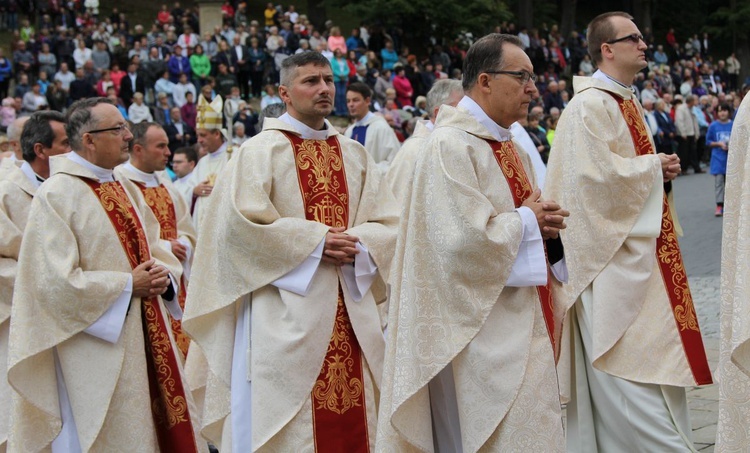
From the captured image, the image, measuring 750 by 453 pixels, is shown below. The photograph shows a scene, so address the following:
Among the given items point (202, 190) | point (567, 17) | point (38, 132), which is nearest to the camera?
point (38, 132)

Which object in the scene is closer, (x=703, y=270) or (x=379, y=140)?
(x=379, y=140)

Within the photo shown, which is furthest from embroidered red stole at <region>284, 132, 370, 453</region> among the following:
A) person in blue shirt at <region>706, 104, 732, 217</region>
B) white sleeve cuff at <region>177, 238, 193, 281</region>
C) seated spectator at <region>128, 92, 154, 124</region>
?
seated spectator at <region>128, 92, 154, 124</region>

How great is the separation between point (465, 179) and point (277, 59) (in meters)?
21.3

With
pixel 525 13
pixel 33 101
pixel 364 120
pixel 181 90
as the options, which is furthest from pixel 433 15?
pixel 364 120

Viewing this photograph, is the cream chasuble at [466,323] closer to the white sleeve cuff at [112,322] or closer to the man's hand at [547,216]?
the man's hand at [547,216]

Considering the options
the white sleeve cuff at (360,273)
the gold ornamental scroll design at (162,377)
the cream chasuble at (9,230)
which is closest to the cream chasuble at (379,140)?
the cream chasuble at (9,230)

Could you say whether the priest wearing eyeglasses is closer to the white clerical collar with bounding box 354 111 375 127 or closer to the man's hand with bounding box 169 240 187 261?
the man's hand with bounding box 169 240 187 261

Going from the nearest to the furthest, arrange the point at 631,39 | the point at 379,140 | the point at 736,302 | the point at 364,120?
the point at 736,302 < the point at 631,39 < the point at 364,120 < the point at 379,140

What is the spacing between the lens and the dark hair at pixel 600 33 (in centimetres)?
587

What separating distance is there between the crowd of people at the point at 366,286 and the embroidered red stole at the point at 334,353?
0.01m

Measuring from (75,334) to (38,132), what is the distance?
143 centimetres

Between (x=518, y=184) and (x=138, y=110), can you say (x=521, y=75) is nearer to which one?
(x=518, y=184)

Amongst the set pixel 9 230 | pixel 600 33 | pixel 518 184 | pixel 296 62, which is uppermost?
pixel 600 33

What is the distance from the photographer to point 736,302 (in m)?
3.86
